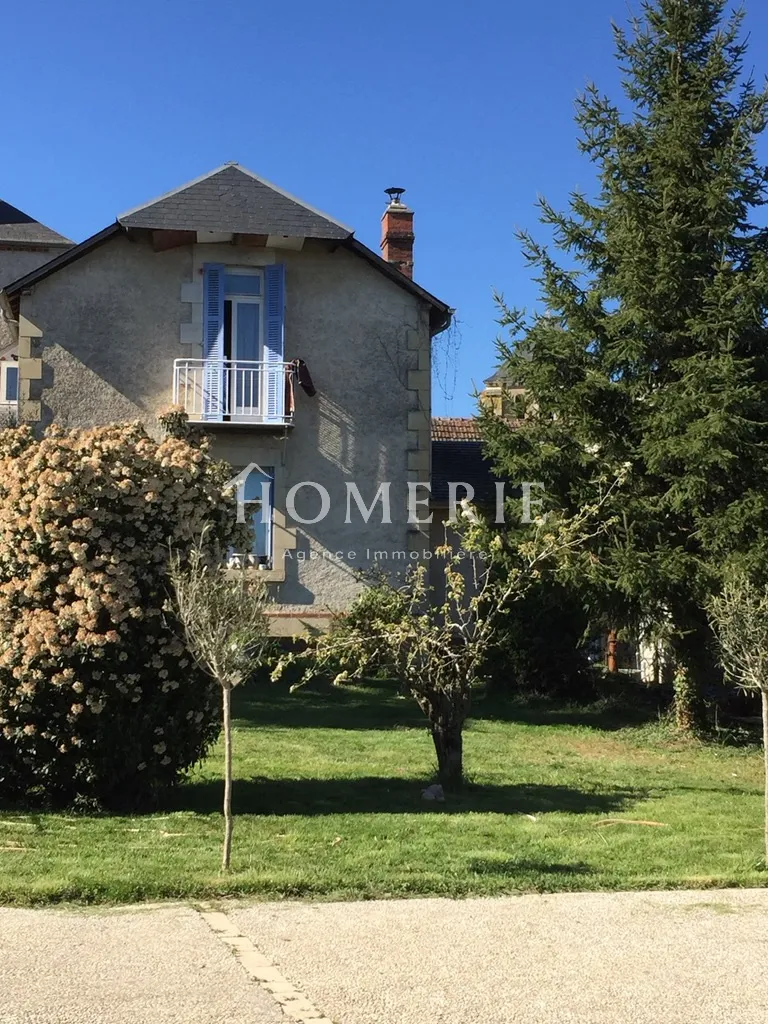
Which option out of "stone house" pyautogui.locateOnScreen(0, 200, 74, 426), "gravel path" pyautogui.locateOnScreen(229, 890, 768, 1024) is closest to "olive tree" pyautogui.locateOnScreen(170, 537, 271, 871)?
"gravel path" pyautogui.locateOnScreen(229, 890, 768, 1024)

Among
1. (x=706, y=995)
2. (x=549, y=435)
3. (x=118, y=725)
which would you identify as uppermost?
(x=549, y=435)

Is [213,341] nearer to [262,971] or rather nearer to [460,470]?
[460,470]

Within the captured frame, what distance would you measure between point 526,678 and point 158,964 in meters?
12.7

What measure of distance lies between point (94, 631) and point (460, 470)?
1380cm

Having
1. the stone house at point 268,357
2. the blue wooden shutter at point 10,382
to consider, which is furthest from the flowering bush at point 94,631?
the blue wooden shutter at point 10,382

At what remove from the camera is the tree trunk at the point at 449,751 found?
31.3ft

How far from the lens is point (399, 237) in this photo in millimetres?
21250

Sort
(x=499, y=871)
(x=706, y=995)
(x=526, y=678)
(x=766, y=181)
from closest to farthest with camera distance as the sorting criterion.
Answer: (x=706, y=995)
(x=499, y=871)
(x=766, y=181)
(x=526, y=678)

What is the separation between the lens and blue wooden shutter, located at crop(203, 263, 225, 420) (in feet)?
58.3

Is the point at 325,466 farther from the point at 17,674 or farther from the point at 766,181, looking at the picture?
the point at 17,674

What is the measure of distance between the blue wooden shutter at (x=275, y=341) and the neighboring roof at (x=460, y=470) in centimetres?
339

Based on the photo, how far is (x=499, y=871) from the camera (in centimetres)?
695

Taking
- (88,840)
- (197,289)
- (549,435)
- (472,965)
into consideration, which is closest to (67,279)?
(197,289)

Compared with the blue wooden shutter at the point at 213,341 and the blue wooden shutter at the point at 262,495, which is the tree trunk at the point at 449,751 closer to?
the blue wooden shutter at the point at 262,495
